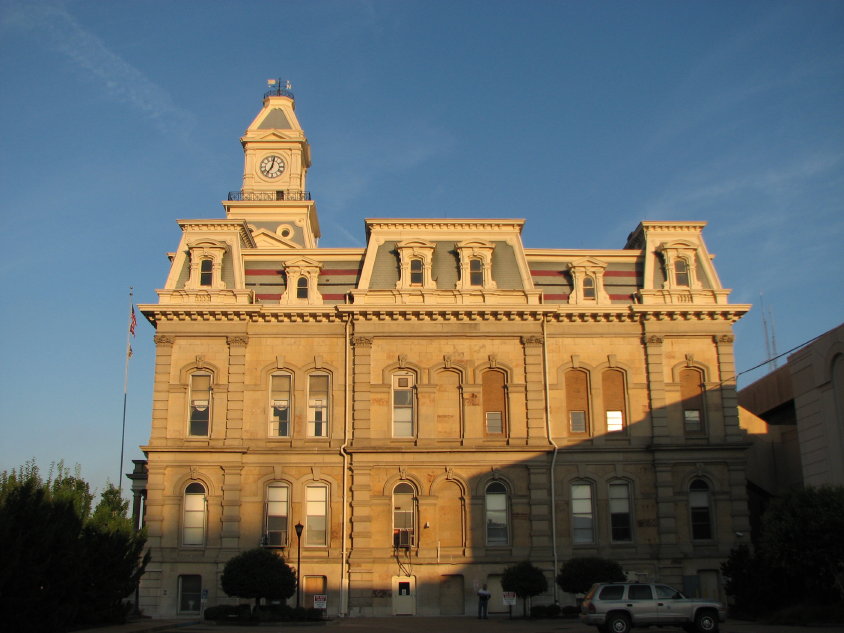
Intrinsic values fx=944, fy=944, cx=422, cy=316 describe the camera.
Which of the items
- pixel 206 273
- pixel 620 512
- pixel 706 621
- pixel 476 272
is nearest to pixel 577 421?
pixel 620 512

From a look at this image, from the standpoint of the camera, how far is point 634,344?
146 ft

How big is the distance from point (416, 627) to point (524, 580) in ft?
20.1

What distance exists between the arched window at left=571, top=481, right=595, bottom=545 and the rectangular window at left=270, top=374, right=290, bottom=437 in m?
13.3

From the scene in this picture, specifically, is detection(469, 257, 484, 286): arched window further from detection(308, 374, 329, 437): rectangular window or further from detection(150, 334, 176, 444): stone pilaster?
detection(150, 334, 176, 444): stone pilaster

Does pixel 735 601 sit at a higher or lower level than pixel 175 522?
lower

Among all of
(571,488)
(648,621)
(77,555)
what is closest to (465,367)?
(571,488)

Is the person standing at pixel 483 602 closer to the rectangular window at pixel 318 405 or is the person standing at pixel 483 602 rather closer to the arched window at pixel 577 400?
Result: the arched window at pixel 577 400

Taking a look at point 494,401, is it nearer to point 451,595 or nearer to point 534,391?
point 534,391

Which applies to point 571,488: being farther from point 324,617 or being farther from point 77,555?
point 77,555

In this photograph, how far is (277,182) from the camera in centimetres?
6378

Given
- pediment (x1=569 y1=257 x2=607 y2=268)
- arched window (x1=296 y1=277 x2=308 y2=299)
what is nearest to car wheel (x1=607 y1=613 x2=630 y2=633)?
pediment (x1=569 y1=257 x2=607 y2=268)

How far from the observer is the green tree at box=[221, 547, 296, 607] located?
3575cm

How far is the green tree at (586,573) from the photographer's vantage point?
37.8 metres

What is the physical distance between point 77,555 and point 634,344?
1032 inches
